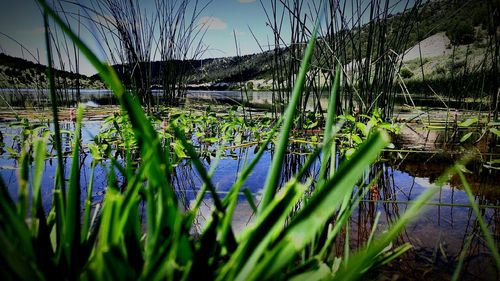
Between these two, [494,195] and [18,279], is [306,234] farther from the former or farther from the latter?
[494,195]

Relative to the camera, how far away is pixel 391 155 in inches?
84.5

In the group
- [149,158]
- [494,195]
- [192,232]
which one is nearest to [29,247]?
[149,158]

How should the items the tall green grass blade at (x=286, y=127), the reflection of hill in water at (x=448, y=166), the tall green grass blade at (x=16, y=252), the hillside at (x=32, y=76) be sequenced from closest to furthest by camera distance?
the tall green grass blade at (x=16, y=252)
the tall green grass blade at (x=286, y=127)
the reflection of hill in water at (x=448, y=166)
the hillside at (x=32, y=76)

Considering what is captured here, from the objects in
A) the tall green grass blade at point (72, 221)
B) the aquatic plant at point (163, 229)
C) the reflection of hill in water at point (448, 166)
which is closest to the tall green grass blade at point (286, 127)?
the aquatic plant at point (163, 229)

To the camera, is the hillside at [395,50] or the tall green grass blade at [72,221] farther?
the hillside at [395,50]

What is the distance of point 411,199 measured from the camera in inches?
48.5

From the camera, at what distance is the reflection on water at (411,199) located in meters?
0.76

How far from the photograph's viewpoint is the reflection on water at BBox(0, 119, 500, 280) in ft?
2.48

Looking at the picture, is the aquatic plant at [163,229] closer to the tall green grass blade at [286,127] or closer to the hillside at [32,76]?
the tall green grass blade at [286,127]

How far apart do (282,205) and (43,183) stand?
4.66 feet

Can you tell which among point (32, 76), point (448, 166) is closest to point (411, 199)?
point (448, 166)

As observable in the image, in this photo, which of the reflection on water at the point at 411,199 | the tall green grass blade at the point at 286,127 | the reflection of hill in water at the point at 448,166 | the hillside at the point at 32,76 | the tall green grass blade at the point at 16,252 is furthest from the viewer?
the hillside at the point at 32,76

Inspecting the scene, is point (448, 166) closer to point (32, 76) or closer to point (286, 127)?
Result: point (286, 127)

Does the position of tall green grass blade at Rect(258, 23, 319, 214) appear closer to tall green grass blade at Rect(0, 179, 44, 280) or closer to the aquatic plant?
the aquatic plant
